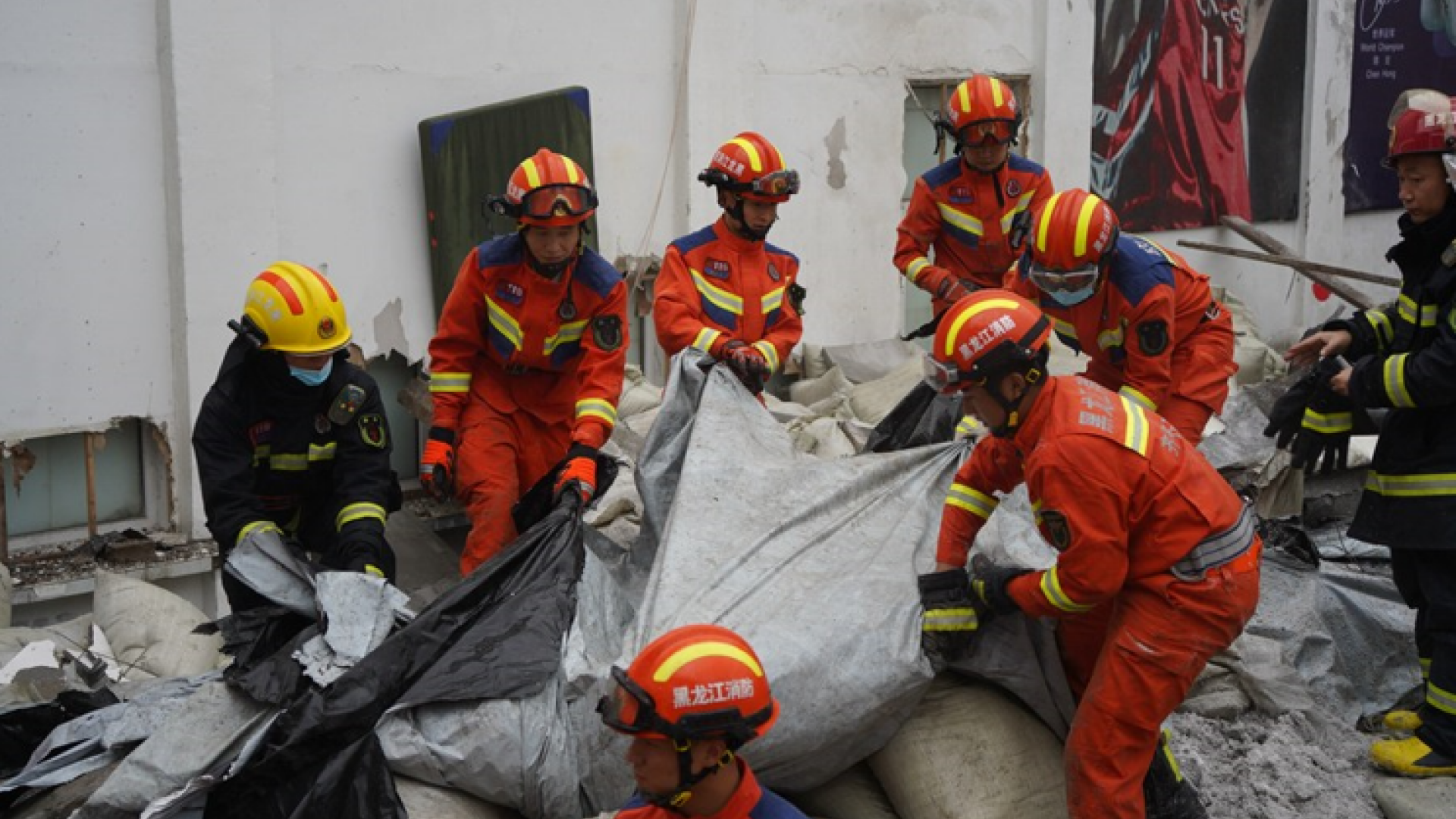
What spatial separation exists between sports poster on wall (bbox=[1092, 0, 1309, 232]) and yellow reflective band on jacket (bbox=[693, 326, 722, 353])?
218 inches

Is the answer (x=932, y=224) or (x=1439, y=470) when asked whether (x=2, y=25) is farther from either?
(x=1439, y=470)

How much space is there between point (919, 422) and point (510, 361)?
1.40 metres

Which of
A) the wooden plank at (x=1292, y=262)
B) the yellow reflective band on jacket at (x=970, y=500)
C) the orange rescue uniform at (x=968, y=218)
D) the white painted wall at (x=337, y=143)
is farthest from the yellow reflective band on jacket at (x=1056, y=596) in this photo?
the wooden plank at (x=1292, y=262)

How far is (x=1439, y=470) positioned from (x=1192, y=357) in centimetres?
78

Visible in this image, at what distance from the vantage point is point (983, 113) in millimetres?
5961

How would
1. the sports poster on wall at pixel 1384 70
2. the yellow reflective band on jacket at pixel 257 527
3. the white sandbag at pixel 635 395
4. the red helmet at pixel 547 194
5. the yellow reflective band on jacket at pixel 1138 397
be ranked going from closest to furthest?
the yellow reflective band on jacket at pixel 257 527, the yellow reflective band on jacket at pixel 1138 397, the red helmet at pixel 547 194, the white sandbag at pixel 635 395, the sports poster on wall at pixel 1384 70

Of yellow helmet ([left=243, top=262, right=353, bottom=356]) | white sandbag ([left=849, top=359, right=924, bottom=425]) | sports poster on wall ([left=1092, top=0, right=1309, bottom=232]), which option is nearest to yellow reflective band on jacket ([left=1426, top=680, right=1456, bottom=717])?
white sandbag ([left=849, top=359, right=924, bottom=425])

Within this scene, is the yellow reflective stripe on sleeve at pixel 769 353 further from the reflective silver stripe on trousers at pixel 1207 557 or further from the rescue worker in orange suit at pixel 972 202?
the reflective silver stripe on trousers at pixel 1207 557

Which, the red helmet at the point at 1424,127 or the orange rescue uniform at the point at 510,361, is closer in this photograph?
the red helmet at the point at 1424,127

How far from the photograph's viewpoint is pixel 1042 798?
3.65m

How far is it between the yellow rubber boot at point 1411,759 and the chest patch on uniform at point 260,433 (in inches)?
133

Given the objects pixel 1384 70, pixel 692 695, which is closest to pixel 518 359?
pixel 692 695

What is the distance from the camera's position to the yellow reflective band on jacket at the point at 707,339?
4.93 m

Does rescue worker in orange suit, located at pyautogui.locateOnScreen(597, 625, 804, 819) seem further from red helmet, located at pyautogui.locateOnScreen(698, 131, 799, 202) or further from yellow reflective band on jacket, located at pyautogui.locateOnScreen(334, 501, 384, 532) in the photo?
red helmet, located at pyautogui.locateOnScreen(698, 131, 799, 202)
